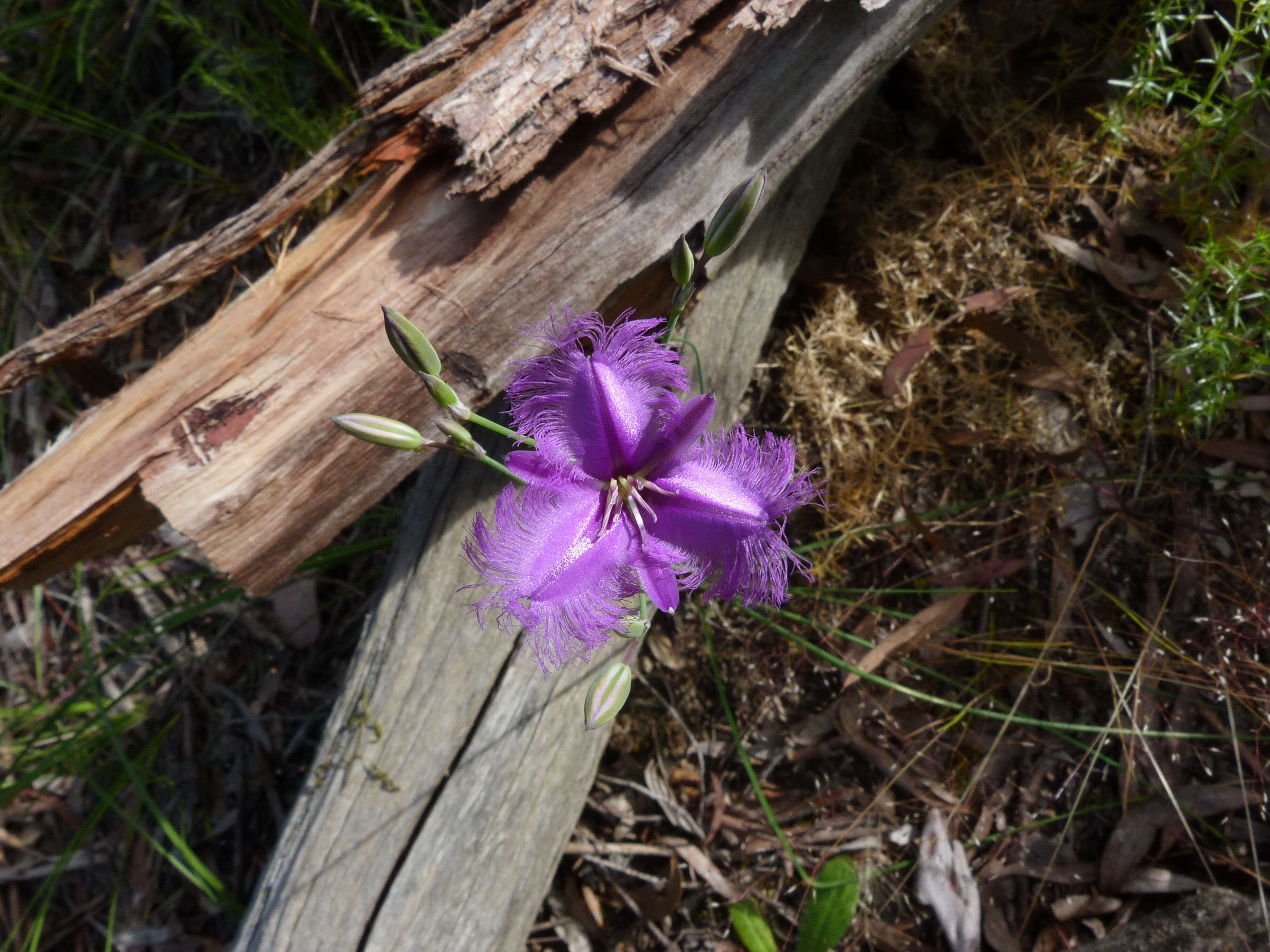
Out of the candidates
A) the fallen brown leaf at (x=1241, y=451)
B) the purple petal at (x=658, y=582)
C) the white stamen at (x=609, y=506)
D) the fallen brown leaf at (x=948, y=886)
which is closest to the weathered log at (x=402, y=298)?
the white stamen at (x=609, y=506)

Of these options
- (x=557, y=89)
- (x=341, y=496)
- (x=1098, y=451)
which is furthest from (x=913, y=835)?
(x=557, y=89)

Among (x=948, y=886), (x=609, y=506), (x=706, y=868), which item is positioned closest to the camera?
(x=609, y=506)

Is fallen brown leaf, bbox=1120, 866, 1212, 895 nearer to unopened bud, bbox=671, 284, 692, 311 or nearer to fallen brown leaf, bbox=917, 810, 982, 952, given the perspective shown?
fallen brown leaf, bbox=917, 810, 982, 952

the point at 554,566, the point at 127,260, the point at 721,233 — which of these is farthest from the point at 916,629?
the point at 127,260

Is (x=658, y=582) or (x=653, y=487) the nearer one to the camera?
(x=658, y=582)

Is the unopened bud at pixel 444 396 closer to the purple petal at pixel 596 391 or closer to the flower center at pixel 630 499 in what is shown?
the purple petal at pixel 596 391

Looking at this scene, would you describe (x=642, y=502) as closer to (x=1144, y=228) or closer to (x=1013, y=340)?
(x=1013, y=340)

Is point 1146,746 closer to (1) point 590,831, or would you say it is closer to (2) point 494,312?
(1) point 590,831

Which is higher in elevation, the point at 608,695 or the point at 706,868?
the point at 608,695
